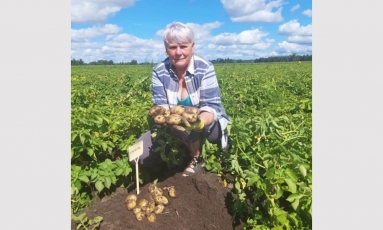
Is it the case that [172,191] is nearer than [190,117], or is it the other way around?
[190,117]

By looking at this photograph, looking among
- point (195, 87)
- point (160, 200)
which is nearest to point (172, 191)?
point (160, 200)

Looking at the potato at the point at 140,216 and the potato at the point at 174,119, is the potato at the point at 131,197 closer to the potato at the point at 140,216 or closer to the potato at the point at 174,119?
the potato at the point at 140,216

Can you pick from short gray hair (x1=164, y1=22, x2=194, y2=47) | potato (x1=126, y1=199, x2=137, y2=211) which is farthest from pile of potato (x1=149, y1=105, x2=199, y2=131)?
potato (x1=126, y1=199, x2=137, y2=211)

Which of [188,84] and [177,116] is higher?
[188,84]

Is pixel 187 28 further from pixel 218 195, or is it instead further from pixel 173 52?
pixel 218 195

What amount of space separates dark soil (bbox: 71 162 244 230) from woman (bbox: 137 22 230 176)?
278mm

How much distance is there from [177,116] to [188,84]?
0.76 ft

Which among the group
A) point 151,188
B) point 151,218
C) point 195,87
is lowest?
point 151,218

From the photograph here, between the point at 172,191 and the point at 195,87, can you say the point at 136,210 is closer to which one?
the point at 172,191

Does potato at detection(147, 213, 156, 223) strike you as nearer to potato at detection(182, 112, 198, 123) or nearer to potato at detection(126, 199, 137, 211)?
potato at detection(126, 199, 137, 211)

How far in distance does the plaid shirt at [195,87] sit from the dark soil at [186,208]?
1.25ft

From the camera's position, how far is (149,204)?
222 centimetres

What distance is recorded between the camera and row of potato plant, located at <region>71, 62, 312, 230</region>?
1.91 meters

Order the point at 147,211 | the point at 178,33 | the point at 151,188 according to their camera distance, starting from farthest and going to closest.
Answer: the point at 151,188, the point at 147,211, the point at 178,33
